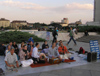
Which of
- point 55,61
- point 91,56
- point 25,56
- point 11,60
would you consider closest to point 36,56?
point 25,56

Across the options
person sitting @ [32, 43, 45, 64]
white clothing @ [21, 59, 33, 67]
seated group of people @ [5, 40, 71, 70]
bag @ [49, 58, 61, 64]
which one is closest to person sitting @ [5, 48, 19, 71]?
seated group of people @ [5, 40, 71, 70]

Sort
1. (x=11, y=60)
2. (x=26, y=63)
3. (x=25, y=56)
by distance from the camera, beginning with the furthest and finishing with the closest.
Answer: (x=25, y=56), (x=26, y=63), (x=11, y=60)

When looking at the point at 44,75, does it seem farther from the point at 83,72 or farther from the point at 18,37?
the point at 18,37

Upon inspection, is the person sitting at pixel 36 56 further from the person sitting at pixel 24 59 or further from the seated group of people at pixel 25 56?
the person sitting at pixel 24 59

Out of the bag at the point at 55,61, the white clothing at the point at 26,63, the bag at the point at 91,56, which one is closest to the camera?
the white clothing at the point at 26,63

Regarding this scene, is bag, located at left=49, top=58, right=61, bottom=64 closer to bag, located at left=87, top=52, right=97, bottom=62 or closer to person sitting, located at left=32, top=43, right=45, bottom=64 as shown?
person sitting, located at left=32, top=43, right=45, bottom=64

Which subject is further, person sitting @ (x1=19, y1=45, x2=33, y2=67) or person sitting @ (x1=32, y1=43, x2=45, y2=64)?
person sitting @ (x1=32, y1=43, x2=45, y2=64)

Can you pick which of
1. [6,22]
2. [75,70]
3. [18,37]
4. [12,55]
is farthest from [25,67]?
[6,22]

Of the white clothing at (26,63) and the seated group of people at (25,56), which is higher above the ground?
the seated group of people at (25,56)

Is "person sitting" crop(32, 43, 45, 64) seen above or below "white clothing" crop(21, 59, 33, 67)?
above

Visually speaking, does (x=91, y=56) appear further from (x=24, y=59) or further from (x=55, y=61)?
(x=24, y=59)

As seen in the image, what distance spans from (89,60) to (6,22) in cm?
13759

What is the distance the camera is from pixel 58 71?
217 inches

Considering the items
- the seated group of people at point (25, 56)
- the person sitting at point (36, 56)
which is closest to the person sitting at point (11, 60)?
the seated group of people at point (25, 56)
